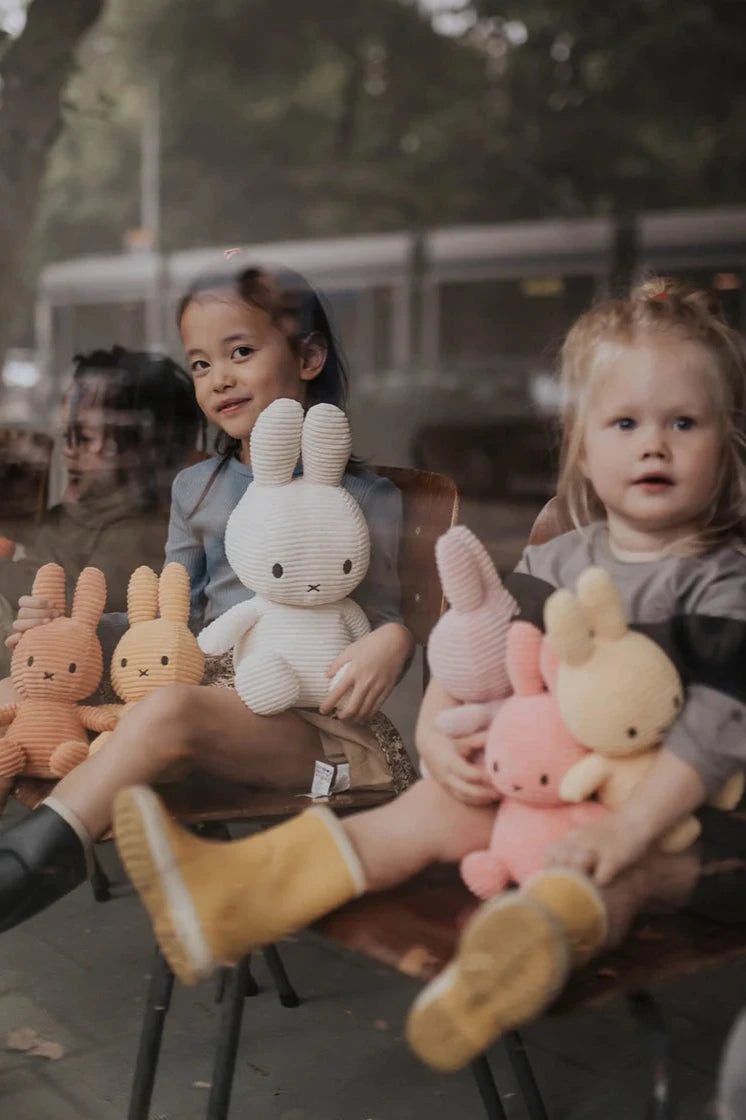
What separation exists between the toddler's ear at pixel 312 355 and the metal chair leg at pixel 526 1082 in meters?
0.97

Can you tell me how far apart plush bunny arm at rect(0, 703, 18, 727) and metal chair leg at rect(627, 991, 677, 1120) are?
1.05 metres

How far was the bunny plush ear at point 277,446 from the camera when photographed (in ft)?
6.03

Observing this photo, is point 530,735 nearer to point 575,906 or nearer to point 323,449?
point 575,906

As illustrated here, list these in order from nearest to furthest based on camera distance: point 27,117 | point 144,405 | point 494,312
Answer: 1. point 144,405
2. point 494,312
3. point 27,117

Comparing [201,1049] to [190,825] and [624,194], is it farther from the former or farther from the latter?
[624,194]

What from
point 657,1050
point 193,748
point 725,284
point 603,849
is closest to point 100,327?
point 193,748

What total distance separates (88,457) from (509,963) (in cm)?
127

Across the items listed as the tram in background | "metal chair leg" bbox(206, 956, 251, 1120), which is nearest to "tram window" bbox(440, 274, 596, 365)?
the tram in background

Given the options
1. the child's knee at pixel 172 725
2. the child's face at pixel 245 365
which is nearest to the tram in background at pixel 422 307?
the child's face at pixel 245 365

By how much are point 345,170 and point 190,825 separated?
2554 mm

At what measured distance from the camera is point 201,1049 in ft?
7.29

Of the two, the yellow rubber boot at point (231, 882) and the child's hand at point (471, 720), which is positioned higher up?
the child's hand at point (471, 720)

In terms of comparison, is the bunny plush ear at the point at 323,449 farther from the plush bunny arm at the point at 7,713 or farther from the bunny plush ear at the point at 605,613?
the plush bunny arm at the point at 7,713

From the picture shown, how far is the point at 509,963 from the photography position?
53.0 inches
